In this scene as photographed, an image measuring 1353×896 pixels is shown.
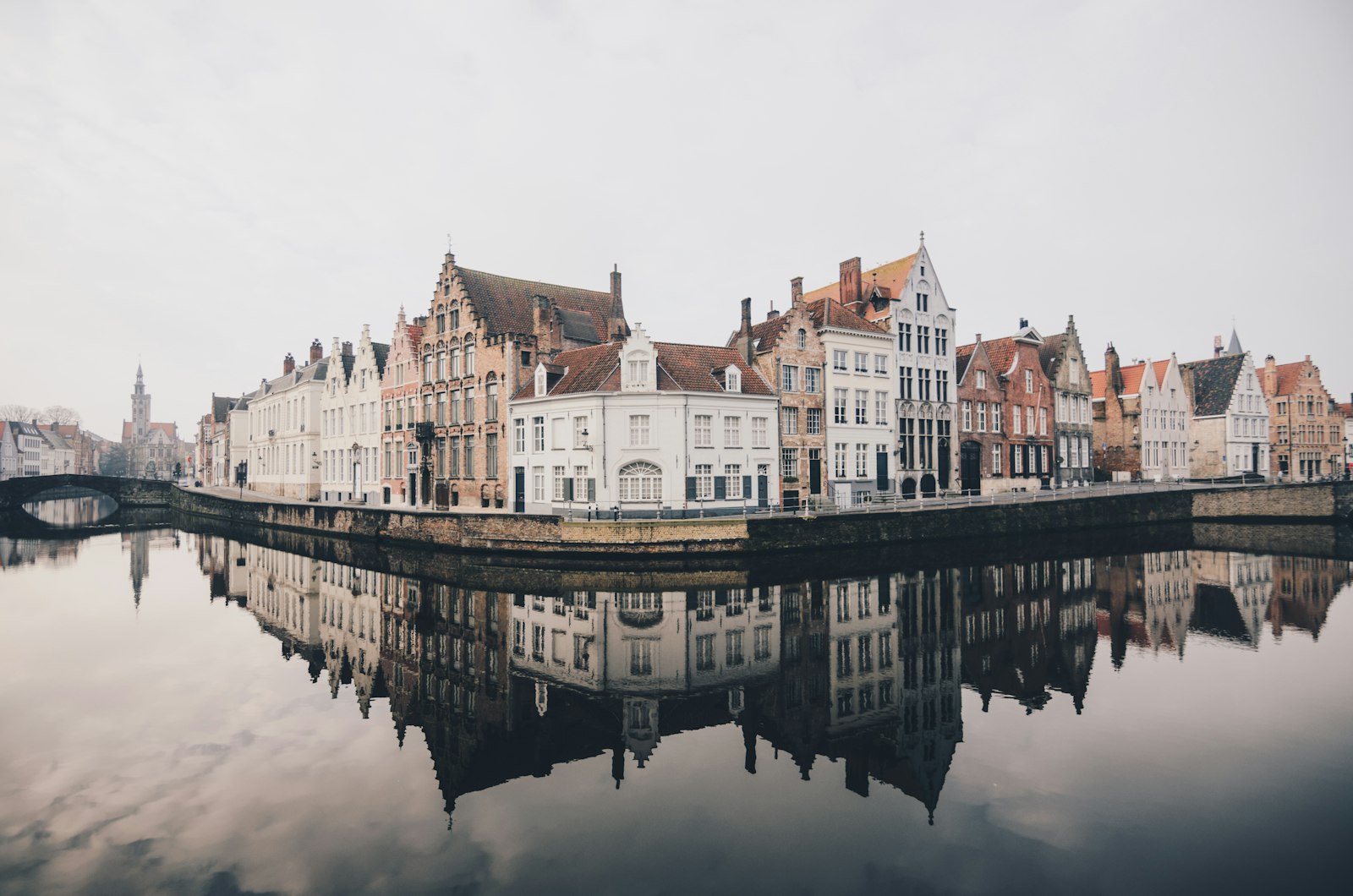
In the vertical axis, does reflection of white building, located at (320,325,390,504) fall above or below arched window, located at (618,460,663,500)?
above

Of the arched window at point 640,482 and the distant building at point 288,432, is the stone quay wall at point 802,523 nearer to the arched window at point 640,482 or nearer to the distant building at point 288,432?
the arched window at point 640,482

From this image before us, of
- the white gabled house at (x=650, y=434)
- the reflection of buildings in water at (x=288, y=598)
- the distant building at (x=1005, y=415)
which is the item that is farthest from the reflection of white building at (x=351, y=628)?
the distant building at (x=1005, y=415)

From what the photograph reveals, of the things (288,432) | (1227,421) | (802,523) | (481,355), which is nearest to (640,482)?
(802,523)

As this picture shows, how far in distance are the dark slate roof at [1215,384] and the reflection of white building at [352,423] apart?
6842 cm

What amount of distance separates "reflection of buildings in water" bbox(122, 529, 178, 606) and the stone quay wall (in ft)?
18.0

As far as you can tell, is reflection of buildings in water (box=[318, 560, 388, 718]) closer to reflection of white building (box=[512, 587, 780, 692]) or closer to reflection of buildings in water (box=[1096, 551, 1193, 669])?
reflection of white building (box=[512, 587, 780, 692])

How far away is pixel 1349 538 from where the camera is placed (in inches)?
1576

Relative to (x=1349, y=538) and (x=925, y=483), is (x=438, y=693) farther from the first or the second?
(x=1349, y=538)

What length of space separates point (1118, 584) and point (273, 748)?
1052 inches

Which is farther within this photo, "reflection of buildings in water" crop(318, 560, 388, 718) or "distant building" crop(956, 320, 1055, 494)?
"distant building" crop(956, 320, 1055, 494)

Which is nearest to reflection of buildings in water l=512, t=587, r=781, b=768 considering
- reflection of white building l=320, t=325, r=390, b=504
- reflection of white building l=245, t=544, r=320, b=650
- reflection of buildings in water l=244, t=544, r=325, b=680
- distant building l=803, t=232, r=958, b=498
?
reflection of buildings in water l=244, t=544, r=325, b=680

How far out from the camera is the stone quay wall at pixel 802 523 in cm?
3070

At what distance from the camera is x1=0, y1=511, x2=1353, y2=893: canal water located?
846cm

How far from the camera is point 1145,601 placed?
77.5 feet
